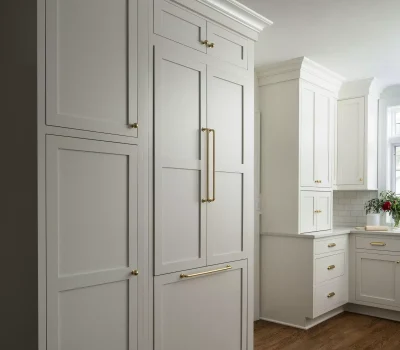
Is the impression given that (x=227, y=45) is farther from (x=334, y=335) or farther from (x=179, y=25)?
(x=334, y=335)

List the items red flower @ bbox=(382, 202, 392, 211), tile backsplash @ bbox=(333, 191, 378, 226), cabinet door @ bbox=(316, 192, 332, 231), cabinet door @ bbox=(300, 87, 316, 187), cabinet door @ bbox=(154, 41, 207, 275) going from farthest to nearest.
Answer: tile backsplash @ bbox=(333, 191, 378, 226) → red flower @ bbox=(382, 202, 392, 211) → cabinet door @ bbox=(316, 192, 332, 231) → cabinet door @ bbox=(300, 87, 316, 187) → cabinet door @ bbox=(154, 41, 207, 275)

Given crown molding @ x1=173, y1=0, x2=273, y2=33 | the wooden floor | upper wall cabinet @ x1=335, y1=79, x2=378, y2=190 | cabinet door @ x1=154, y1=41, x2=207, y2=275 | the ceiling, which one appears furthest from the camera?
upper wall cabinet @ x1=335, y1=79, x2=378, y2=190

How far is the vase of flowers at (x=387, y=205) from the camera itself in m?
4.67

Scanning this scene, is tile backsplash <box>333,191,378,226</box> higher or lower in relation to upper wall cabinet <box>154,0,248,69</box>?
lower

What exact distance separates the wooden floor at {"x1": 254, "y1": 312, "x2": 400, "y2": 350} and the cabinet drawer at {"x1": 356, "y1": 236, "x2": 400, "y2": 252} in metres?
0.72

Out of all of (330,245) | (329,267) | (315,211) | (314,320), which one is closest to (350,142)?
(315,211)

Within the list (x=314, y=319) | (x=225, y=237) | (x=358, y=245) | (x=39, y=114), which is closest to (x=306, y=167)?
(x=358, y=245)

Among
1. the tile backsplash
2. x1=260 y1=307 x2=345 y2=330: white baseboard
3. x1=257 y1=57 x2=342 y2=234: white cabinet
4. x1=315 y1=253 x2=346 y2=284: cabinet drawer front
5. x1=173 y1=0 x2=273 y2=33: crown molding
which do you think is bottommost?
x1=260 y1=307 x2=345 y2=330: white baseboard

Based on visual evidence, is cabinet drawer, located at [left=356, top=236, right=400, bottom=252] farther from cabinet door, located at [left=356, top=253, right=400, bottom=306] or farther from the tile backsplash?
the tile backsplash

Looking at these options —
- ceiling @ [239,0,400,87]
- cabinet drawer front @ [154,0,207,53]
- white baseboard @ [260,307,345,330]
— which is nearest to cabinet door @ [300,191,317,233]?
white baseboard @ [260,307,345,330]

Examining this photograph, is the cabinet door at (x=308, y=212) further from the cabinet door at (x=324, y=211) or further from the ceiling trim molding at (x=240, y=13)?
the ceiling trim molding at (x=240, y=13)

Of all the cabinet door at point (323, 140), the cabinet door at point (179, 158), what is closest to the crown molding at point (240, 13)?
the cabinet door at point (179, 158)

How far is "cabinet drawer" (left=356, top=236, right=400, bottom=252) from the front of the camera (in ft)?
14.3

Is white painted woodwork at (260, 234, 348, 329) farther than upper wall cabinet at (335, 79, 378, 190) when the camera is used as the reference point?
No
